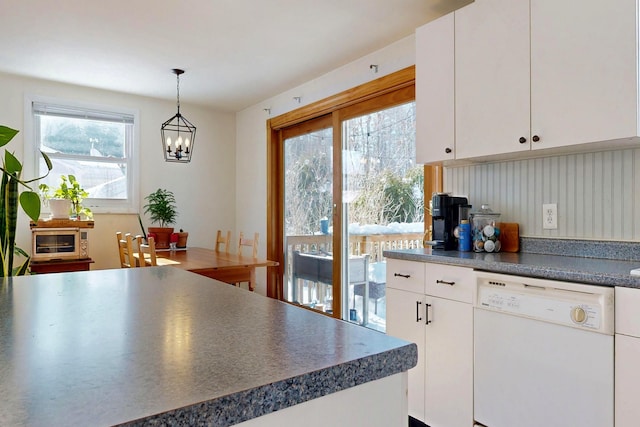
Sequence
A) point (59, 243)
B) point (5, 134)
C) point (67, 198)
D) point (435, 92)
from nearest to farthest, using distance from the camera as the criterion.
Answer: point (5, 134) < point (435, 92) < point (59, 243) < point (67, 198)

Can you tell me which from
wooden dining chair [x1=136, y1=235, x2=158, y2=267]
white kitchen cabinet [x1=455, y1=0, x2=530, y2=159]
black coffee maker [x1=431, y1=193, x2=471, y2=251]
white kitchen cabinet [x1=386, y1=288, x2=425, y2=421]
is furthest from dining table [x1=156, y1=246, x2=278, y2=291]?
white kitchen cabinet [x1=455, y1=0, x2=530, y2=159]

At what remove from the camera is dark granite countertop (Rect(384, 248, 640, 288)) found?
54.8 inches

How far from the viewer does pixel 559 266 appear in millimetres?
1579

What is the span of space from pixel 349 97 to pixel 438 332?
2.19 m

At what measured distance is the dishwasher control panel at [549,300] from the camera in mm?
1399

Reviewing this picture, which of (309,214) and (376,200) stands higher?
(376,200)

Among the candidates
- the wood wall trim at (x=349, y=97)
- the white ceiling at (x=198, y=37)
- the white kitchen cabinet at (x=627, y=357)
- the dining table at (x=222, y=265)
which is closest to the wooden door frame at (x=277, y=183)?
the wood wall trim at (x=349, y=97)

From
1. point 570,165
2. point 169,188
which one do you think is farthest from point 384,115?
point 169,188

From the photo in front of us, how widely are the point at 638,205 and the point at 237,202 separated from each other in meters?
4.35

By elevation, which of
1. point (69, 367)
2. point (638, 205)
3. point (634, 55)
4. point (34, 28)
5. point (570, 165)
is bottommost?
point (69, 367)

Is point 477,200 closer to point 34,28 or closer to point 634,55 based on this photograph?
point 634,55

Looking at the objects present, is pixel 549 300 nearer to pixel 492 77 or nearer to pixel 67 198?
pixel 492 77

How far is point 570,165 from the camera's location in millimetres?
2037

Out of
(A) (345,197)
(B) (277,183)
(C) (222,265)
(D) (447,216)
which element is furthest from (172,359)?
(B) (277,183)
